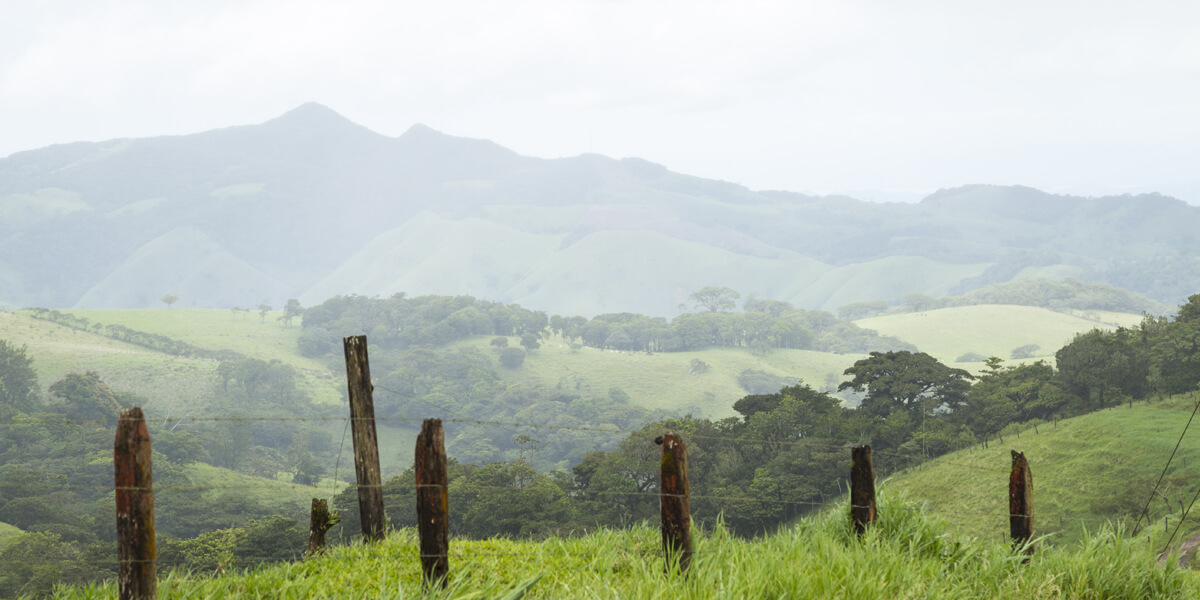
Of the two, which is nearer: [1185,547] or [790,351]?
[1185,547]

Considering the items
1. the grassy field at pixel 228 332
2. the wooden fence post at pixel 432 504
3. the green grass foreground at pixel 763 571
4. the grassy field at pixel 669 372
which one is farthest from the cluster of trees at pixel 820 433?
the grassy field at pixel 228 332

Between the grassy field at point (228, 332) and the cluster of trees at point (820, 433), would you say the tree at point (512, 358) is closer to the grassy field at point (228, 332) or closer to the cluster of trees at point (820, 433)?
the grassy field at point (228, 332)

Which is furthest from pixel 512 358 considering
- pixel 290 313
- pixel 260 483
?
pixel 260 483

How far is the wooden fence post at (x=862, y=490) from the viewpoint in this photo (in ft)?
21.9

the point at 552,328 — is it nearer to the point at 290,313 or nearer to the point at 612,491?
the point at 290,313

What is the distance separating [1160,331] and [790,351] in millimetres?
94034

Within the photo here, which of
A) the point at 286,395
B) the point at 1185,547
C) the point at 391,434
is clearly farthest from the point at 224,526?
the point at 1185,547

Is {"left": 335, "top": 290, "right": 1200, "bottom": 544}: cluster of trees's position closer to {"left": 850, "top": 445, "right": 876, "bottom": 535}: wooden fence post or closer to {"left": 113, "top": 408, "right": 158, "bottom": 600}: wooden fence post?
{"left": 850, "top": 445, "right": 876, "bottom": 535}: wooden fence post

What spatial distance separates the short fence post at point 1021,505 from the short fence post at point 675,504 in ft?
9.82

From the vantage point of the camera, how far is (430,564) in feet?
18.0

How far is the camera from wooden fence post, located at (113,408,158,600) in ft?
16.5

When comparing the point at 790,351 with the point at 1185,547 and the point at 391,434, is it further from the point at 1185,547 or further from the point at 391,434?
the point at 1185,547

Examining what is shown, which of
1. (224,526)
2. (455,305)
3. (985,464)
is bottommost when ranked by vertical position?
(224,526)

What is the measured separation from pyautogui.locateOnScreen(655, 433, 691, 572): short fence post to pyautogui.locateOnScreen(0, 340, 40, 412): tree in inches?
4407
